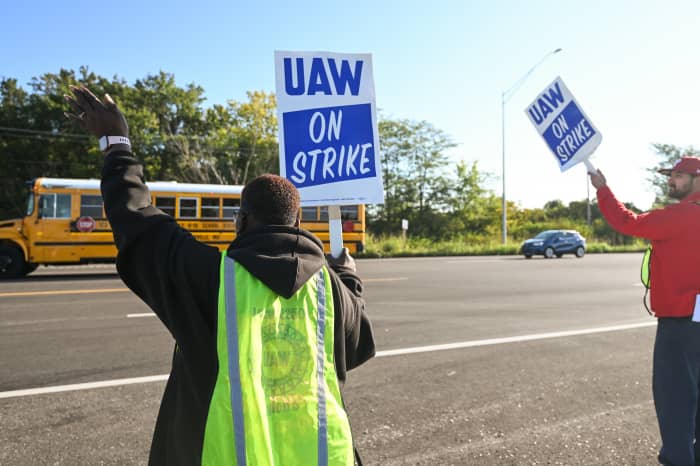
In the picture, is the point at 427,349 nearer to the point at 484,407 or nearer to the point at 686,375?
the point at 484,407

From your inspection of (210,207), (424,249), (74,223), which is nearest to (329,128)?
(74,223)

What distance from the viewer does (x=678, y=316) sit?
10.2 feet

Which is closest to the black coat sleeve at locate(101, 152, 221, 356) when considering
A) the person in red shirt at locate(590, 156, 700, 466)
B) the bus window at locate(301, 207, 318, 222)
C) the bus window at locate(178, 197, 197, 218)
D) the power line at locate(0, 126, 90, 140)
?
the person in red shirt at locate(590, 156, 700, 466)

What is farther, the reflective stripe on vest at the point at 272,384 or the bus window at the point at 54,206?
the bus window at the point at 54,206

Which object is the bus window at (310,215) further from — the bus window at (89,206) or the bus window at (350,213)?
the bus window at (89,206)

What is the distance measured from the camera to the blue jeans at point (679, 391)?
3.06 meters

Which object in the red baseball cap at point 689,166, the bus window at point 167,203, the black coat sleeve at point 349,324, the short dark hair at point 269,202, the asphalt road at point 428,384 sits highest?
the bus window at point 167,203

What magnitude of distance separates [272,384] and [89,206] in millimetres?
16407

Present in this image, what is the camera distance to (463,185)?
163 ft

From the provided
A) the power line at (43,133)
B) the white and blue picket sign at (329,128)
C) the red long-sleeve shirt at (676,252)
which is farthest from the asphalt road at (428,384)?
the power line at (43,133)

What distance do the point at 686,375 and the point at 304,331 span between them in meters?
2.45

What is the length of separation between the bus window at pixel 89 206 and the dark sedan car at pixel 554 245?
21.6 meters

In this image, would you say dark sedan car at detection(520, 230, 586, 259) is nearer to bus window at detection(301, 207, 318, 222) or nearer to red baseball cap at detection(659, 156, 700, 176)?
bus window at detection(301, 207, 318, 222)

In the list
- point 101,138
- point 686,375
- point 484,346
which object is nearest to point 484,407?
point 686,375
